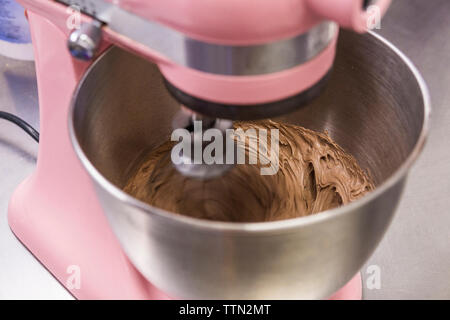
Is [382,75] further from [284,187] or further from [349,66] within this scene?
[284,187]

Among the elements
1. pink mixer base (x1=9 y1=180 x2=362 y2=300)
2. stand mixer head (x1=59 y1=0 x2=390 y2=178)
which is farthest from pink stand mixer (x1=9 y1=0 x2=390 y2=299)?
pink mixer base (x1=9 y1=180 x2=362 y2=300)

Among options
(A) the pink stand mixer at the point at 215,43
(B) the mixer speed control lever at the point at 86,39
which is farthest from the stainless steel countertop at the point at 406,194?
(B) the mixer speed control lever at the point at 86,39

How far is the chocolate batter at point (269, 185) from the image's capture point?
0.60 meters

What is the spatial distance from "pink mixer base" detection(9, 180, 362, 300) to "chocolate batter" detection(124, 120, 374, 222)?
0.24ft

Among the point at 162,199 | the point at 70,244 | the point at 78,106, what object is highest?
the point at 78,106

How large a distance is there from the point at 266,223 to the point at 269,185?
253 millimetres

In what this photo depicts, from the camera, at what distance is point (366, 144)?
0.68 m

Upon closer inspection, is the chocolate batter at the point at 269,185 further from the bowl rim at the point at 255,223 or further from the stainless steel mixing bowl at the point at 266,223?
the bowl rim at the point at 255,223

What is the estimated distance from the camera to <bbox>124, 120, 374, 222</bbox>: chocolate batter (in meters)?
0.60

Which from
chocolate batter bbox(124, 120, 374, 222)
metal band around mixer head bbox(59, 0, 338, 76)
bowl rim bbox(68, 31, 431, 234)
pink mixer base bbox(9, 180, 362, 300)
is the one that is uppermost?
metal band around mixer head bbox(59, 0, 338, 76)

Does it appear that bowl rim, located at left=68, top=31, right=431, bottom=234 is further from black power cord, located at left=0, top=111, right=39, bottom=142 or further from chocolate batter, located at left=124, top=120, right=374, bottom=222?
black power cord, located at left=0, top=111, right=39, bottom=142

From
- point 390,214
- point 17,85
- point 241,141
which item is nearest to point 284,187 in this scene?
point 241,141

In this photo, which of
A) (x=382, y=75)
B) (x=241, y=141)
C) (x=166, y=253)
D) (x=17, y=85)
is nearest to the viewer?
(x=166, y=253)

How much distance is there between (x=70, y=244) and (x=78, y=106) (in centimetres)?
22
